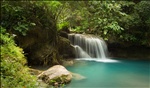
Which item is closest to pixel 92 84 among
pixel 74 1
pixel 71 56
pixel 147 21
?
pixel 74 1

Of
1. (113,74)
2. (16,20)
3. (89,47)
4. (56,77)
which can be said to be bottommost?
(113,74)

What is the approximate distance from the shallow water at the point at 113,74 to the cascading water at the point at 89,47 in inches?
59.3

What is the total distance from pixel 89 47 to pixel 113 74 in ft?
15.0

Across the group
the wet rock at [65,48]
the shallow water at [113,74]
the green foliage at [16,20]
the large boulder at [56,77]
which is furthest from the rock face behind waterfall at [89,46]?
the large boulder at [56,77]

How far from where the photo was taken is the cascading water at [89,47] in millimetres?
14305

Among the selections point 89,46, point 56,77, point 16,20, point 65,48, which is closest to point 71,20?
point 89,46

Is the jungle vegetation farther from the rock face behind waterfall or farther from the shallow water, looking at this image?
the shallow water

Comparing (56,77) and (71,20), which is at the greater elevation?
(71,20)

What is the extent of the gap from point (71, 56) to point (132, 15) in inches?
176

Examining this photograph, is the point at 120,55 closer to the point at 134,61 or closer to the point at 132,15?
the point at 134,61

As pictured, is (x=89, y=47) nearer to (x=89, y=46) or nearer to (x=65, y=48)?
(x=89, y=46)

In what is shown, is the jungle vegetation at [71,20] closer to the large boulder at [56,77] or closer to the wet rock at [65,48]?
the wet rock at [65,48]

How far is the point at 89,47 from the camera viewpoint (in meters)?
14.6

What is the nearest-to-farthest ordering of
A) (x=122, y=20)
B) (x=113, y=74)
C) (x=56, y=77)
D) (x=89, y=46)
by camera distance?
(x=56, y=77)
(x=113, y=74)
(x=122, y=20)
(x=89, y=46)
